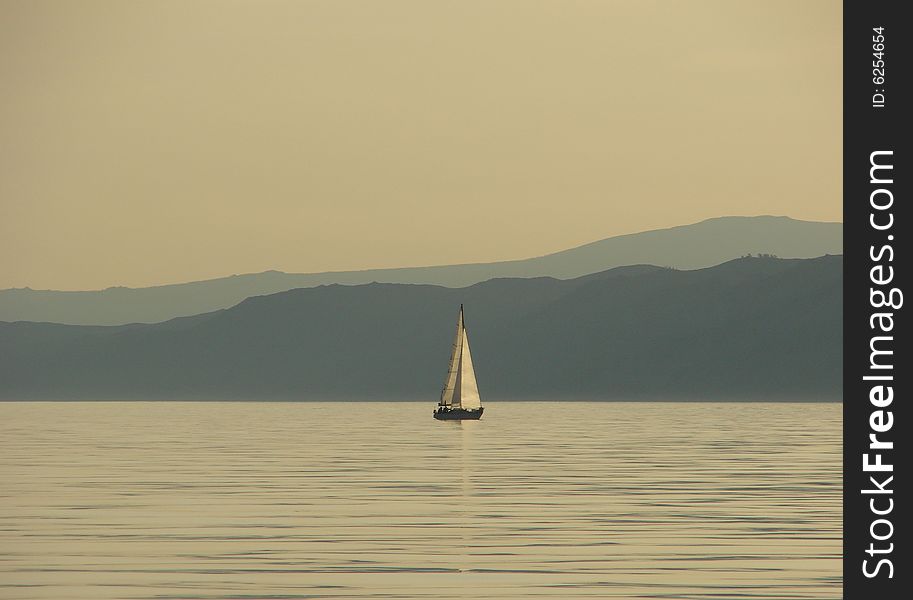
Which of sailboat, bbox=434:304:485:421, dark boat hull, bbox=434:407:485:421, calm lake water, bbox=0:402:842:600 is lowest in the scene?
calm lake water, bbox=0:402:842:600

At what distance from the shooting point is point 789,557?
38406 mm

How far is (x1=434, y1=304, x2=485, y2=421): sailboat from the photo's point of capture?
153500 millimetres

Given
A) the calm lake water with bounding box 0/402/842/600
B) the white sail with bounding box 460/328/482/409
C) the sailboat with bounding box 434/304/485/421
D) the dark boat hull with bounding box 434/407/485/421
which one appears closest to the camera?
the calm lake water with bounding box 0/402/842/600

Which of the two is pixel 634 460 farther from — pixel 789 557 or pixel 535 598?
pixel 535 598

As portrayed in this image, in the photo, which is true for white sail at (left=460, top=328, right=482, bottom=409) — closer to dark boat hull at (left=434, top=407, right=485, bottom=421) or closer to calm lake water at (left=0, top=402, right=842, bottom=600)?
dark boat hull at (left=434, top=407, right=485, bottom=421)

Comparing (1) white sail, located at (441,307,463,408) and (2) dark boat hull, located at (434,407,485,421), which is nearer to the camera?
(1) white sail, located at (441,307,463,408)

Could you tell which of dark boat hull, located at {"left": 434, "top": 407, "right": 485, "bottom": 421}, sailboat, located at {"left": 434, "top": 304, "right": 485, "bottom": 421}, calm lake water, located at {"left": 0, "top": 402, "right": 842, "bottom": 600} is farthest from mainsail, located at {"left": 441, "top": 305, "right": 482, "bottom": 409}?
calm lake water, located at {"left": 0, "top": 402, "right": 842, "bottom": 600}

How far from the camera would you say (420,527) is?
1774 inches

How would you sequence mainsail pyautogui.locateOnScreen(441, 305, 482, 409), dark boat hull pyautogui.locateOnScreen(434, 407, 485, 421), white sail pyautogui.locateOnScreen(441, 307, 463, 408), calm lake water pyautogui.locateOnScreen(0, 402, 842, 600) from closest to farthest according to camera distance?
1. calm lake water pyautogui.locateOnScreen(0, 402, 842, 600)
2. white sail pyautogui.locateOnScreen(441, 307, 463, 408)
3. mainsail pyautogui.locateOnScreen(441, 305, 482, 409)
4. dark boat hull pyautogui.locateOnScreen(434, 407, 485, 421)

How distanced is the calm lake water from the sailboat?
67.9 meters

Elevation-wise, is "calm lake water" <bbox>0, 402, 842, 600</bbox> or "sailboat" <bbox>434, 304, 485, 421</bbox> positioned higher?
"sailboat" <bbox>434, 304, 485, 421</bbox>

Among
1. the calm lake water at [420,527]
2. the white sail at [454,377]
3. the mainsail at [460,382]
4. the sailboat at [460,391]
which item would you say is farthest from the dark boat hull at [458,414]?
the calm lake water at [420,527]

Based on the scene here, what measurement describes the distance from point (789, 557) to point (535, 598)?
8.46 meters

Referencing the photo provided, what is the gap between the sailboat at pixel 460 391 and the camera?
153500 mm
